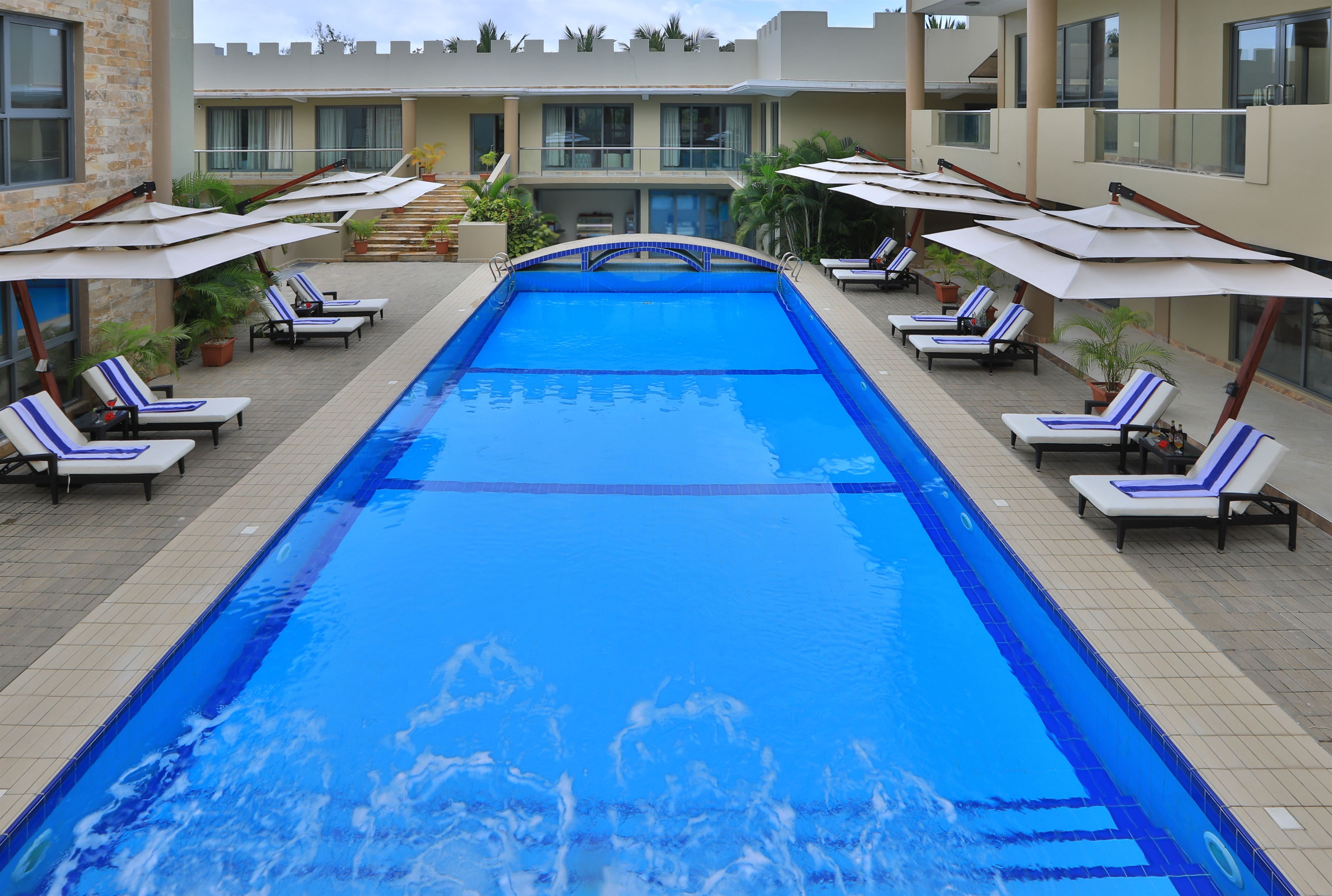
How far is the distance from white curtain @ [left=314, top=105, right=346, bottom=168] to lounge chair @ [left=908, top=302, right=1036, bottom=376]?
24.8 metres

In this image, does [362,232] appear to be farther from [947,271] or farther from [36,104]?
[36,104]

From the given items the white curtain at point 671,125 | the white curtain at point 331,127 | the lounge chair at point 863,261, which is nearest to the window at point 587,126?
the white curtain at point 671,125

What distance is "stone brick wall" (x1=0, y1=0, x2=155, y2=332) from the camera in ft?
35.4

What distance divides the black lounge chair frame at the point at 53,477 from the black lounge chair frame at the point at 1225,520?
7551mm

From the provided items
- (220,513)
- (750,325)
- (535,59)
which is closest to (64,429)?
(220,513)

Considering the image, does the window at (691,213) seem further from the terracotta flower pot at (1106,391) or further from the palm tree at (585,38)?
the terracotta flower pot at (1106,391)

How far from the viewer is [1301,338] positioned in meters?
12.3

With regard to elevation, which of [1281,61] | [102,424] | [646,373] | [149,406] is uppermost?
[1281,61]

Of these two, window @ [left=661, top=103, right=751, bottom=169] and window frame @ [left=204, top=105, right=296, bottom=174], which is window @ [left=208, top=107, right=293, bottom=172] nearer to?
window frame @ [left=204, top=105, right=296, bottom=174]

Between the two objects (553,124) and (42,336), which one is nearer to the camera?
(42,336)

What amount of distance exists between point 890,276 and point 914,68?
6232mm

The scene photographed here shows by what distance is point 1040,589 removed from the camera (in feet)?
24.3

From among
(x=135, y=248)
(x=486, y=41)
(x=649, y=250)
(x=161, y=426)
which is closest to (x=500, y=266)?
(x=649, y=250)

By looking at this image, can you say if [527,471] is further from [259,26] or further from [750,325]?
[259,26]
